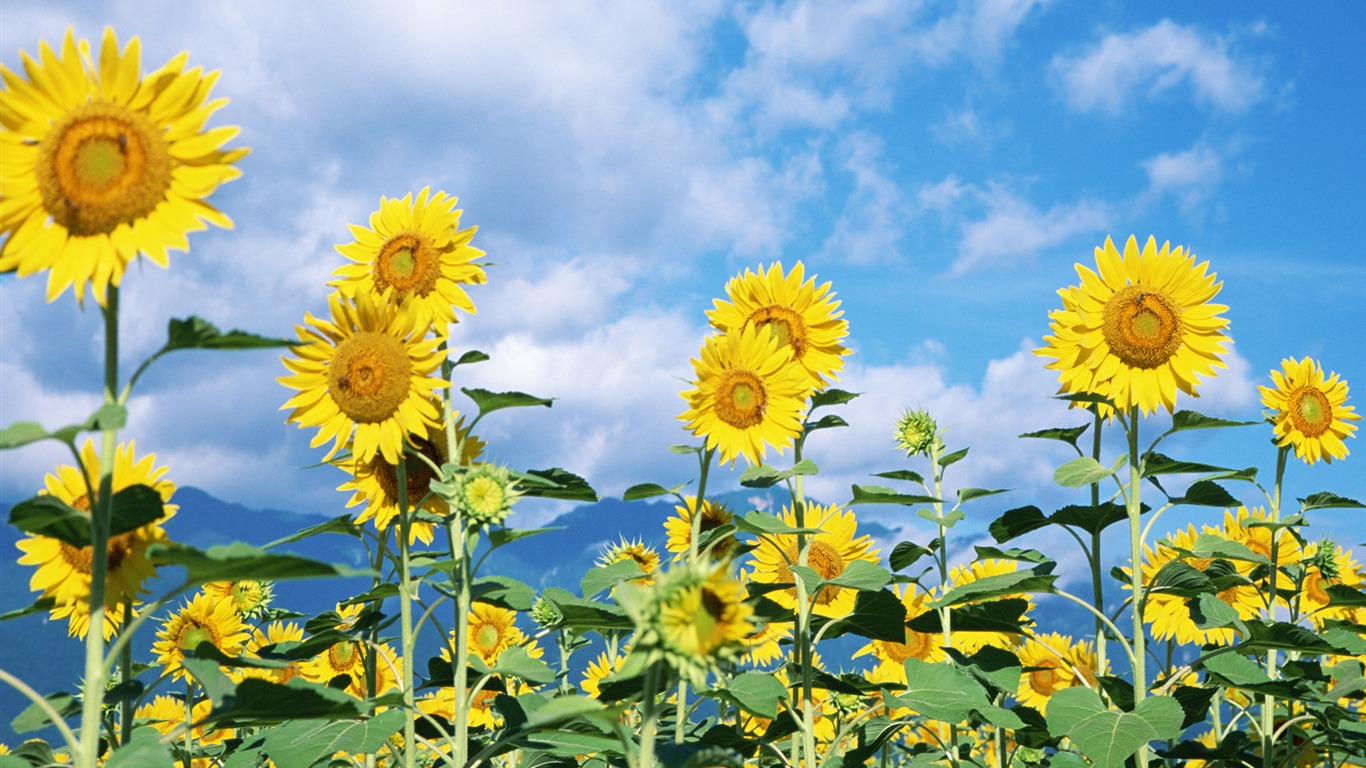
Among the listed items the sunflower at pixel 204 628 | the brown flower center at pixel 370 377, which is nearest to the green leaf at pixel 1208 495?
the brown flower center at pixel 370 377

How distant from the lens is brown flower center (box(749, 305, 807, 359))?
5301 mm

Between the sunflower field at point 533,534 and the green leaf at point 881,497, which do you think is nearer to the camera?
the sunflower field at point 533,534

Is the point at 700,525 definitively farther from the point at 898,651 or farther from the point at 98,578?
the point at 98,578

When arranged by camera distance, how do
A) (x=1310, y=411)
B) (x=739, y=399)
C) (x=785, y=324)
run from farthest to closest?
1. (x=1310, y=411)
2. (x=785, y=324)
3. (x=739, y=399)

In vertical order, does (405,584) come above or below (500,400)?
below

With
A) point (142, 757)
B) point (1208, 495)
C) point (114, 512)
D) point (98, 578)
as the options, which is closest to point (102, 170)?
point (114, 512)

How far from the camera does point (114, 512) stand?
8.98 ft

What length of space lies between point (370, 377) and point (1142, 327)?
3.42 meters

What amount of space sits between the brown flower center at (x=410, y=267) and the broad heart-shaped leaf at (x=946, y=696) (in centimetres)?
256

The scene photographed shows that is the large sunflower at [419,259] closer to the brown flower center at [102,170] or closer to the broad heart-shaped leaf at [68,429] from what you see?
the brown flower center at [102,170]

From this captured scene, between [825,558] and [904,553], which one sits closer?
[904,553]

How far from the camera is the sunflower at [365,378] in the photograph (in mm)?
3898

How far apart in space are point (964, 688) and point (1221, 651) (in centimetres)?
110

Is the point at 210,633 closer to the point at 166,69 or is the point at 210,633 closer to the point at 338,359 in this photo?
the point at 338,359
